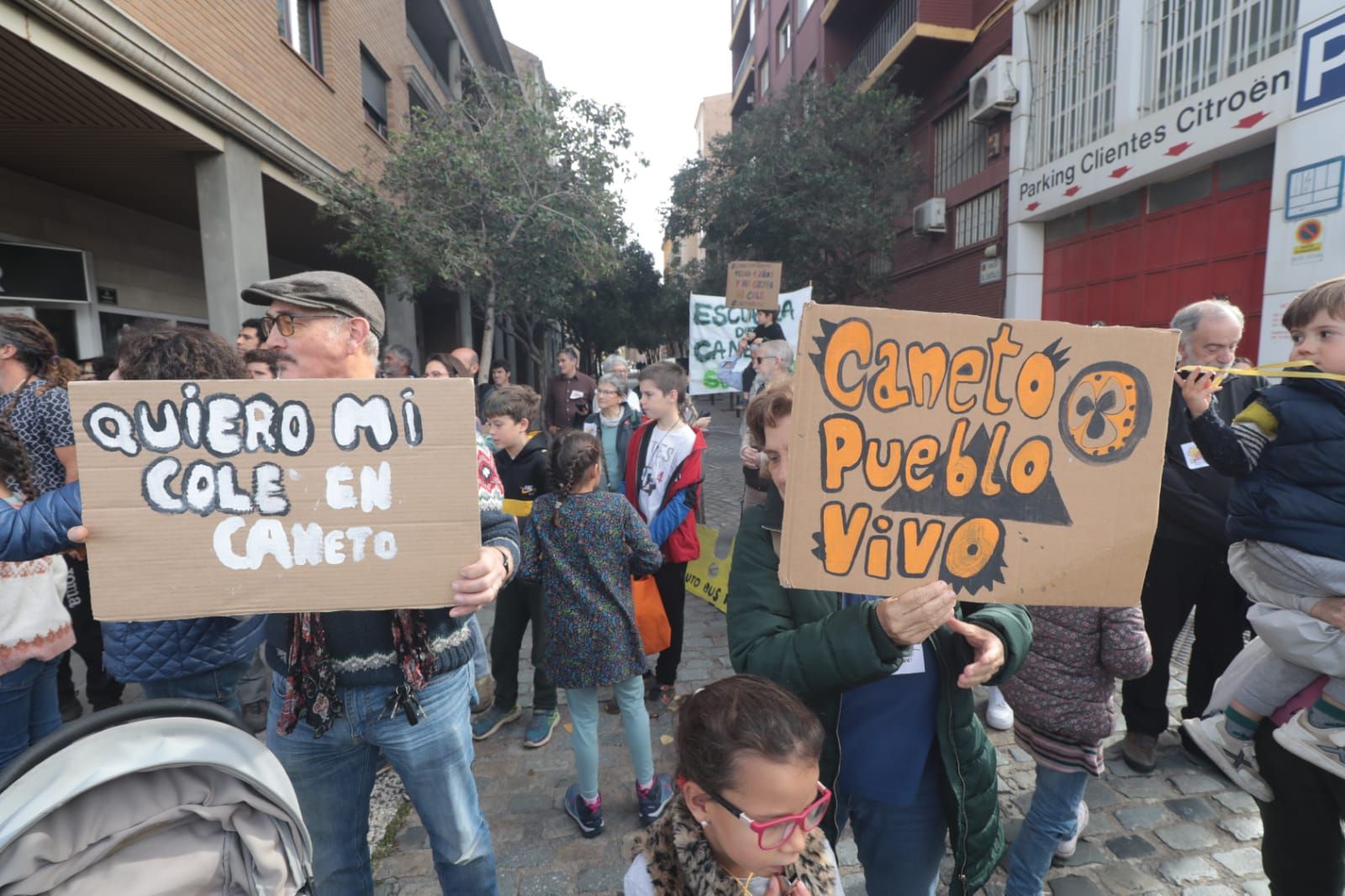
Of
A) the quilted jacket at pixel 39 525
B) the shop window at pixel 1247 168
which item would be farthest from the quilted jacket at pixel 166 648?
the shop window at pixel 1247 168

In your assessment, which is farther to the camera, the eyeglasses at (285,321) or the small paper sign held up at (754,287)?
the small paper sign held up at (754,287)

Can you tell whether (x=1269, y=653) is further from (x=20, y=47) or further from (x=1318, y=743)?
(x=20, y=47)

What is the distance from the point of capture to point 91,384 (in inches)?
55.7

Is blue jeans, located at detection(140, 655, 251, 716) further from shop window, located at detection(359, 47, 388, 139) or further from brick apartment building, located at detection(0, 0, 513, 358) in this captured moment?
shop window, located at detection(359, 47, 388, 139)

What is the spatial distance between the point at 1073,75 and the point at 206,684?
13.1 meters

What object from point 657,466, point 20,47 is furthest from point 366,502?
point 20,47

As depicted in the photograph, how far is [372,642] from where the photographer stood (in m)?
Result: 1.82

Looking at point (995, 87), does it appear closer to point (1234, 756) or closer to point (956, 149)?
point (956, 149)

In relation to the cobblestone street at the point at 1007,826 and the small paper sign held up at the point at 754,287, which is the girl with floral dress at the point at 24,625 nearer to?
the cobblestone street at the point at 1007,826

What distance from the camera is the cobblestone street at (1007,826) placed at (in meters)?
2.54

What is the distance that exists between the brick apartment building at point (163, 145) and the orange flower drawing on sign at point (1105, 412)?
697 centimetres

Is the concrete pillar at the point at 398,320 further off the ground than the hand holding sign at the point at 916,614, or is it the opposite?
the concrete pillar at the point at 398,320

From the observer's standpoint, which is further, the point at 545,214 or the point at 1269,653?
the point at 545,214

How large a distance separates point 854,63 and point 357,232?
13007 millimetres
